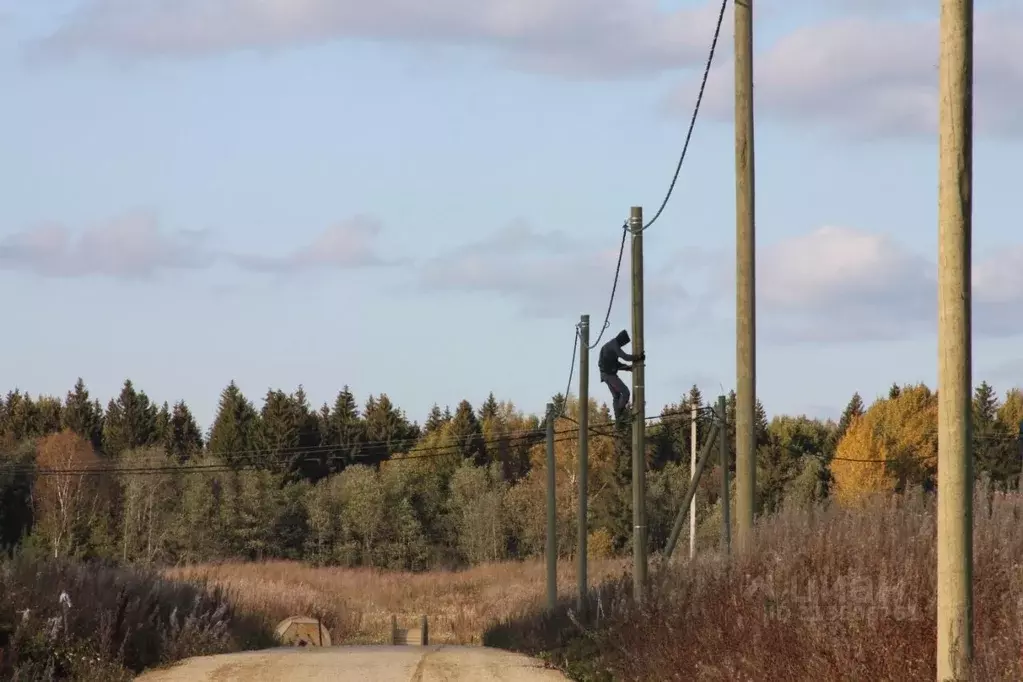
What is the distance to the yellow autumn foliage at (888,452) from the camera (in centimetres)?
8625

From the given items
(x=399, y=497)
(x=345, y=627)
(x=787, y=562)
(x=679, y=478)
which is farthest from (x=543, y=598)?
(x=399, y=497)

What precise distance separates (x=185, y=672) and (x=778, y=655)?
7611mm

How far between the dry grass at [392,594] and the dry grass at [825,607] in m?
21.5

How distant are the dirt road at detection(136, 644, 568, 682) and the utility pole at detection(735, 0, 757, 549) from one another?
3.13m

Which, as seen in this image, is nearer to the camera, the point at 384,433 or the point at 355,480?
the point at 355,480

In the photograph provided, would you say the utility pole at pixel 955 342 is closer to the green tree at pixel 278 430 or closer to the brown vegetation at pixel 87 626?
the brown vegetation at pixel 87 626

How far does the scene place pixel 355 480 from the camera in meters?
102

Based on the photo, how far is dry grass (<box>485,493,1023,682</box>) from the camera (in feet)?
37.6

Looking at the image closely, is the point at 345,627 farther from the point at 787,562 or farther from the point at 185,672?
the point at 787,562

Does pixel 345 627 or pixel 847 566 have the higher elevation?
pixel 847 566

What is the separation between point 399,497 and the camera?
103688 millimetres

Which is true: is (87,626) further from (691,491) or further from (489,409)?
(489,409)

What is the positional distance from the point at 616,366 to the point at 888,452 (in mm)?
69103

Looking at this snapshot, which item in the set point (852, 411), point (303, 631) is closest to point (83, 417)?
point (852, 411)
